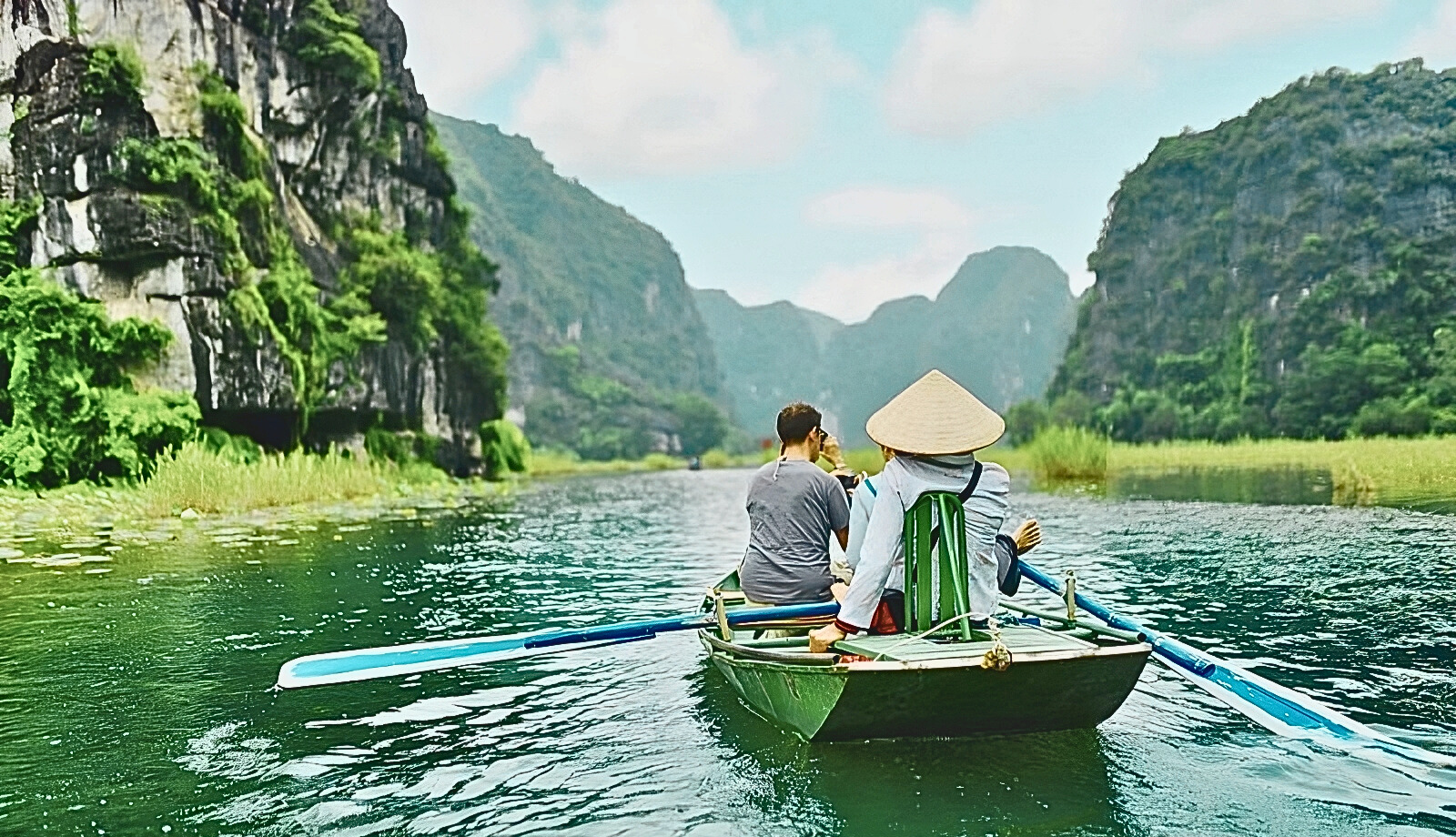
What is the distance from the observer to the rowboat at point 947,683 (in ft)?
13.8

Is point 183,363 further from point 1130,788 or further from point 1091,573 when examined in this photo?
point 1130,788

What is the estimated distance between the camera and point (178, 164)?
877 inches

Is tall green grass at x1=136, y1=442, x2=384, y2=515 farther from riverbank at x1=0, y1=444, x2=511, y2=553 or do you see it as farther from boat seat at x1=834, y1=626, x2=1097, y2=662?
boat seat at x1=834, y1=626, x2=1097, y2=662

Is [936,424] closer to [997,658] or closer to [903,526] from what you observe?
[903,526]

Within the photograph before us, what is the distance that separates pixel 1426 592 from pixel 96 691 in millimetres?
9949

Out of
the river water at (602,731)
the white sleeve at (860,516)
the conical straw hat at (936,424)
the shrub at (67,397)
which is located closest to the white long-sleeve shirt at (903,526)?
the conical straw hat at (936,424)

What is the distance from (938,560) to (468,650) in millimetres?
2654

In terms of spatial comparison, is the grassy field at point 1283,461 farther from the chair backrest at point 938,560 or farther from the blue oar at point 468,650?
the chair backrest at point 938,560

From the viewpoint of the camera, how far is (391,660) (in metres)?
5.58

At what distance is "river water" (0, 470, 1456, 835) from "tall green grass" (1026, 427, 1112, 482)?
655 inches

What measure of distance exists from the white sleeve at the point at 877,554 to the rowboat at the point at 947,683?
5.5 inches

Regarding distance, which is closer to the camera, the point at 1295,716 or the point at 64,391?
the point at 1295,716

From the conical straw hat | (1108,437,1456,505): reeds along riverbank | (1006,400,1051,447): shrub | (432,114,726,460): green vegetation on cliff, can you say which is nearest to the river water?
the conical straw hat

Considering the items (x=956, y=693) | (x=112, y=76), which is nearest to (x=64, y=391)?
(x=112, y=76)
